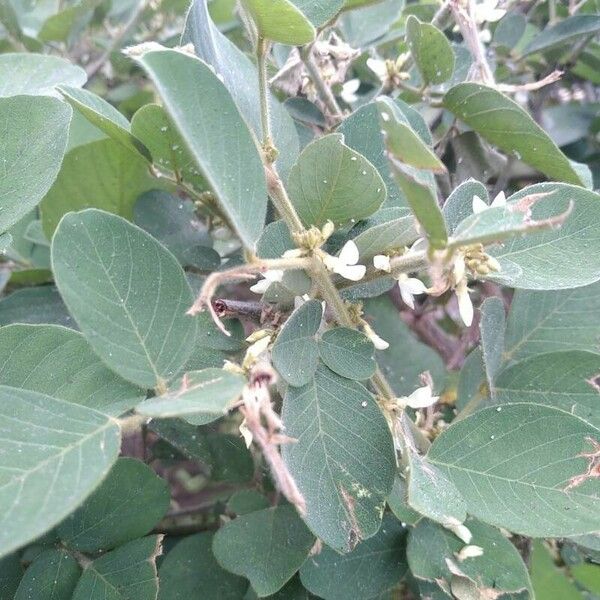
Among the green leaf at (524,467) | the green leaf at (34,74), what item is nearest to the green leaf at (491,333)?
the green leaf at (524,467)

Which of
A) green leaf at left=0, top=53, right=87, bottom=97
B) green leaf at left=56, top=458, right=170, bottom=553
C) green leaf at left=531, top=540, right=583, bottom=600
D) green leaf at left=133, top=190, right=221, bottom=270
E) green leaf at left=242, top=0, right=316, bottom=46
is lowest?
green leaf at left=531, top=540, right=583, bottom=600

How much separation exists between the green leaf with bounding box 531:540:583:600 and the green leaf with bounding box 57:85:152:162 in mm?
773

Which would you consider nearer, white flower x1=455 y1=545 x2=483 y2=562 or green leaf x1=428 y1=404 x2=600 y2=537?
green leaf x1=428 y1=404 x2=600 y2=537

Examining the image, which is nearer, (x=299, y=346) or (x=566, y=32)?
(x=299, y=346)

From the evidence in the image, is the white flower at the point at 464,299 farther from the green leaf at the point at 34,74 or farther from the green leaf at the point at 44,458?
the green leaf at the point at 34,74

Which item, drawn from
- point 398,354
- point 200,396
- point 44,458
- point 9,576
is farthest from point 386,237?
point 9,576

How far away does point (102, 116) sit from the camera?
0.69m

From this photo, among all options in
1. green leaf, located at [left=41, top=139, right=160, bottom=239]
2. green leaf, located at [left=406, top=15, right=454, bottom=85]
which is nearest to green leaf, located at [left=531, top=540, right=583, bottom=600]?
green leaf, located at [left=406, top=15, right=454, bottom=85]

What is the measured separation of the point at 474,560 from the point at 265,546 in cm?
24

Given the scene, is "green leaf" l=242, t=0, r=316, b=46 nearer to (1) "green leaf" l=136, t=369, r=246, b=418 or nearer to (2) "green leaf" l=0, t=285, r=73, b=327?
(1) "green leaf" l=136, t=369, r=246, b=418

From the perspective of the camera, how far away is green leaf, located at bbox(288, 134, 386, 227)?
2.03 ft

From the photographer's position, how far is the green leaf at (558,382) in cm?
77

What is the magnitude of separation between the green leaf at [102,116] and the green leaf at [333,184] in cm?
22

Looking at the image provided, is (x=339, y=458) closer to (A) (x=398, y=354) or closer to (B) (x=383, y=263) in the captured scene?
(B) (x=383, y=263)
